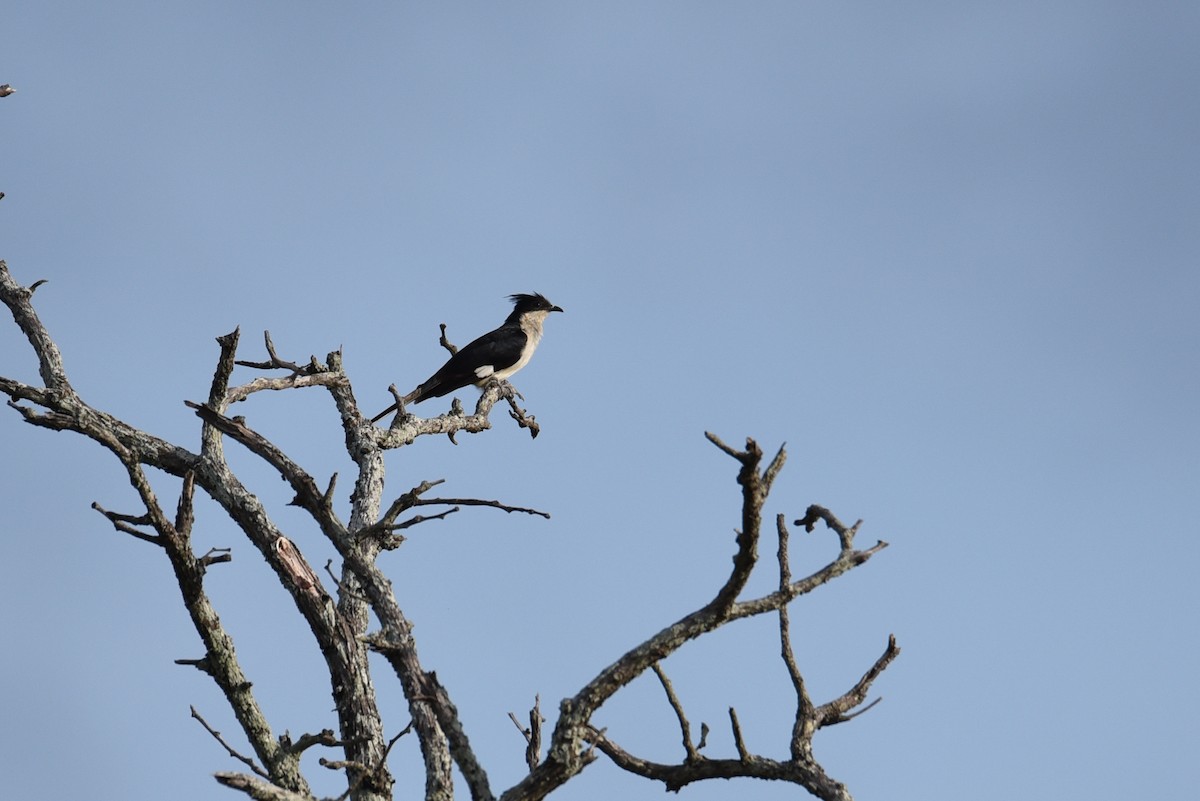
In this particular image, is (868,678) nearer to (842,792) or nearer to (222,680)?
(842,792)

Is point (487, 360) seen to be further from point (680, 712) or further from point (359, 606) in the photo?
point (680, 712)

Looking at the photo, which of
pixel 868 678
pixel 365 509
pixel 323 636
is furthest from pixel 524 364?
pixel 868 678

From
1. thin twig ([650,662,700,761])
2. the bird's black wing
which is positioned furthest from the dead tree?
the bird's black wing

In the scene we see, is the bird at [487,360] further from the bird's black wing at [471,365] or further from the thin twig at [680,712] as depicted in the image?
the thin twig at [680,712]

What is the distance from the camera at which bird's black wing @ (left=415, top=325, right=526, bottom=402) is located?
12336 mm

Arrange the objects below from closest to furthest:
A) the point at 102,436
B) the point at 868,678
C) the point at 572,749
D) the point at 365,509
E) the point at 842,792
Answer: the point at 572,749 < the point at 842,792 < the point at 868,678 < the point at 102,436 < the point at 365,509

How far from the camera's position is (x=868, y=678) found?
4969 millimetres

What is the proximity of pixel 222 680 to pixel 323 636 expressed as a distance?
534 millimetres

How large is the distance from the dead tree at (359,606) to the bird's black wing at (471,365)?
4.90m

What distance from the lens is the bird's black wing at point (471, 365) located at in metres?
12.3

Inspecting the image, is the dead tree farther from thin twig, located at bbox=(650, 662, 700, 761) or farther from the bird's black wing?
the bird's black wing

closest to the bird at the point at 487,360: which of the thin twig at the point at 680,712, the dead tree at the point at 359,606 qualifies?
the dead tree at the point at 359,606

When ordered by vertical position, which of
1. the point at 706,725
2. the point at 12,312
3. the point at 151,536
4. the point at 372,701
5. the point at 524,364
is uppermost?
the point at 524,364

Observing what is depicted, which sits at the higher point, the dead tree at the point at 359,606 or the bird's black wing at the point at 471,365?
the bird's black wing at the point at 471,365
